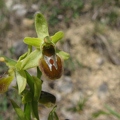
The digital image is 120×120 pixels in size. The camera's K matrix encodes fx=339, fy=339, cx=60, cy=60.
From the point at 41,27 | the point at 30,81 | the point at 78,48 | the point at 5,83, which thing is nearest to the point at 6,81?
the point at 5,83

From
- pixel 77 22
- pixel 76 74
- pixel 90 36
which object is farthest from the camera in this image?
pixel 77 22

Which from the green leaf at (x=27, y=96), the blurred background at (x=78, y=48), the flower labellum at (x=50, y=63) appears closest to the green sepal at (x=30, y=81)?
the green leaf at (x=27, y=96)

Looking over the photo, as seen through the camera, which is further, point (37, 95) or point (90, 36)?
point (90, 36)

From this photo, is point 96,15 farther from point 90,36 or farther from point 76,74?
point 76,74

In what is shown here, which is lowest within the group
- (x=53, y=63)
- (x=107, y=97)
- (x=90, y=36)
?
(x=107, y=97)

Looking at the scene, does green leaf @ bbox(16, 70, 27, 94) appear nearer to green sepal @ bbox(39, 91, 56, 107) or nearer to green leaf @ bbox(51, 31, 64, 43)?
green sepal @ bbox(39, 91, 56, 107)

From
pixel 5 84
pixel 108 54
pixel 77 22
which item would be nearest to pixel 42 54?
pixel 5 84
